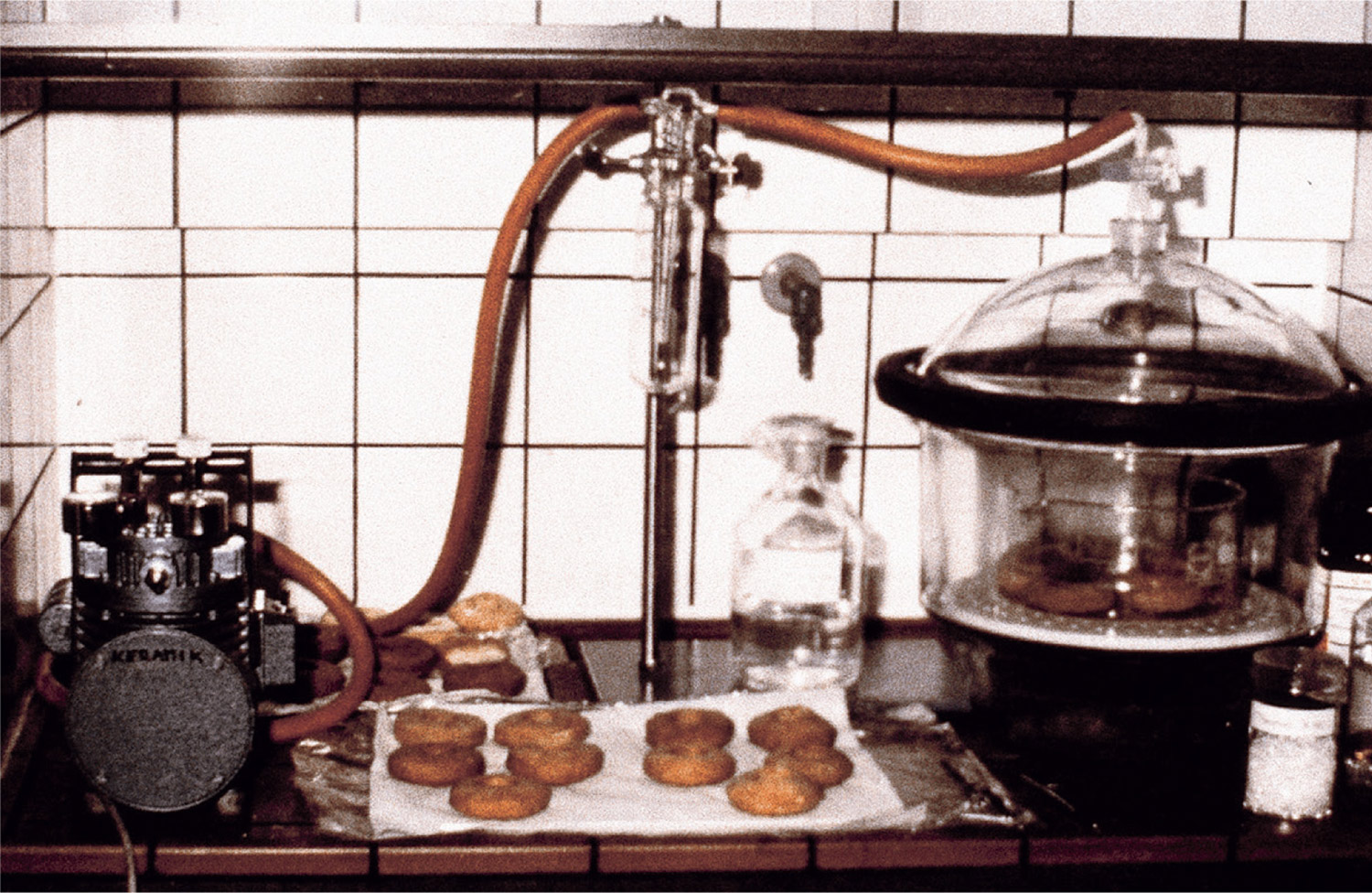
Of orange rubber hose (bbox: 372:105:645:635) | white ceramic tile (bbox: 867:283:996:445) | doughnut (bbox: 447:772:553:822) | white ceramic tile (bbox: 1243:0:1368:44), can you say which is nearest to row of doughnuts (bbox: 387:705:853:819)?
doughnut (bbox: 447:772:553:822)

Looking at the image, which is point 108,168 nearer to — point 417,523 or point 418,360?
point 418,360

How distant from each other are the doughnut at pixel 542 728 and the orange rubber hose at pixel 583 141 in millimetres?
274

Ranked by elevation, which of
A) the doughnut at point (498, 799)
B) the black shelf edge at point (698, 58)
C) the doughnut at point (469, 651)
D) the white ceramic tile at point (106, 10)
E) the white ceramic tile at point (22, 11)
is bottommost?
the doughnut at point (498, 799)

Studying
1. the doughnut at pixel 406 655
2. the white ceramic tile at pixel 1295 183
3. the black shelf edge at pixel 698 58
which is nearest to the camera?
the black shelf edge at pixel 698 58

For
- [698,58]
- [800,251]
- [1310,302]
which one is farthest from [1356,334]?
[698,58]

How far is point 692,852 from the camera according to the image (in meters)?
1.15

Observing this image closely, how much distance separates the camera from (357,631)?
1387 millimetres

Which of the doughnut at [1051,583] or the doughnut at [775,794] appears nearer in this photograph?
the doughnut at [775,794]

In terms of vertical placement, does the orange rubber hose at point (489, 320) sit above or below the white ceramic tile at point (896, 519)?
above

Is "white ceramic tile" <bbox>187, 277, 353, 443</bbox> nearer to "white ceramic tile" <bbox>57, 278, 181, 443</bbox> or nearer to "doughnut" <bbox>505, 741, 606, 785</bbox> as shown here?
"white ceramic tile" <bbox>57, 278, 181, 443</bbox>

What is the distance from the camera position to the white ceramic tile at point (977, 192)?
1650 mm

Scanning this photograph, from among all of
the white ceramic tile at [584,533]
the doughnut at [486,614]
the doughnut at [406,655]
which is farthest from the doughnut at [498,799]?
the white ceramic tile at [584,533]

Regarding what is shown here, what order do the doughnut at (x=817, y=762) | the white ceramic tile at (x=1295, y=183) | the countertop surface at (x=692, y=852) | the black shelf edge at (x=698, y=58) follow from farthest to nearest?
the white ceramic tile at (x=1295, y=183) < the black shelf edge at (x=698, y=58) < the doughnut at (x=817, y=762) < the countertop surface at (x=692, y=852)

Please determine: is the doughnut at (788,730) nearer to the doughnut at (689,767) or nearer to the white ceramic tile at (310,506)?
the doughnut at (689,767)
